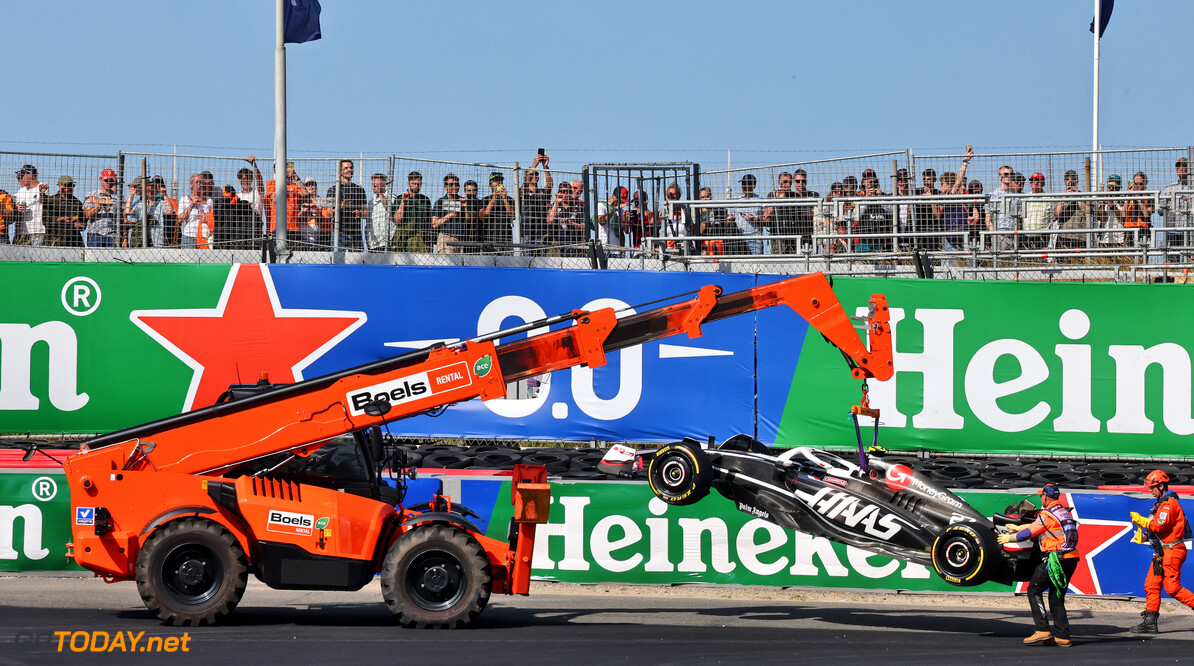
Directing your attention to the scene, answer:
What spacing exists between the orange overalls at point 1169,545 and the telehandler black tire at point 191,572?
343 inches

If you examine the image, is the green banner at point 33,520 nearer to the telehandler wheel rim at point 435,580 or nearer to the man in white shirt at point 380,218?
the telehandler wheel rim at point 435,580

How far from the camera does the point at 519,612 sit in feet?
43.0

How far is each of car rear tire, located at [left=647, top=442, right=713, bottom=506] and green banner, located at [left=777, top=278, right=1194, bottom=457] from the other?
164 inches

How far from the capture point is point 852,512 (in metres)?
11.6

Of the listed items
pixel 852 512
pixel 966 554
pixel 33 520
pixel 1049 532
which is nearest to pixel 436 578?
pixel 852 512

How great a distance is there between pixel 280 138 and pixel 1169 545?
11644 mm

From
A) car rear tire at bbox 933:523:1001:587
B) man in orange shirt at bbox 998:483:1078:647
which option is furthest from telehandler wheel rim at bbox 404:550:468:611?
man in orange shirt at bbox 998:483:1078:647

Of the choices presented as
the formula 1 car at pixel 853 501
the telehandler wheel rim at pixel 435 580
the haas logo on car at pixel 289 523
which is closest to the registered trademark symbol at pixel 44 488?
the haas logo on car at pixel 289 523

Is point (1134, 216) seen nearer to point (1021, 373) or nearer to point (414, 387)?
point (1021, 373)

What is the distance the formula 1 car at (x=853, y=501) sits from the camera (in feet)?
36.2

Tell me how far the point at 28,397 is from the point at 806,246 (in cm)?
991

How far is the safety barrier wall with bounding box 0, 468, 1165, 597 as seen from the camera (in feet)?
46.2

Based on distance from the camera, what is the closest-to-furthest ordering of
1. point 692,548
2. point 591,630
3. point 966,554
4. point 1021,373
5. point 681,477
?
point 966,554 < point 681,477 < point 591,630 < point 692,548 < point 1021,373

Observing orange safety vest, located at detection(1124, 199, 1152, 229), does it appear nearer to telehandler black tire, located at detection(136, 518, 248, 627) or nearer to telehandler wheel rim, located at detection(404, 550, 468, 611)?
telehandler wheel rim, located at detection(404, 550, 468, 611)
